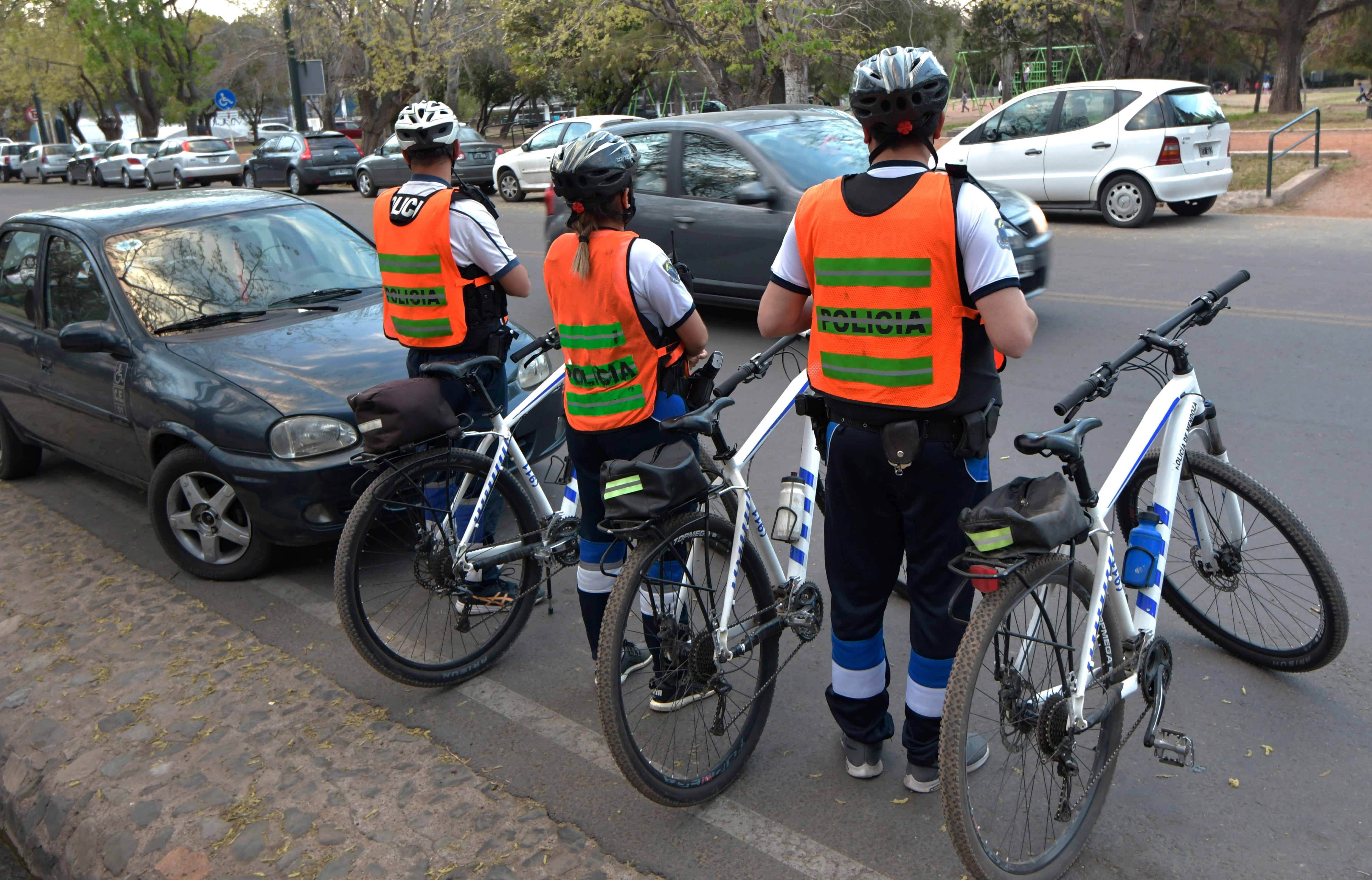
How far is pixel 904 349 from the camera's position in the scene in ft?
9.18

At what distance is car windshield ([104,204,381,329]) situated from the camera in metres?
5.62

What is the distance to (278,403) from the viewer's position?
4.87 metres

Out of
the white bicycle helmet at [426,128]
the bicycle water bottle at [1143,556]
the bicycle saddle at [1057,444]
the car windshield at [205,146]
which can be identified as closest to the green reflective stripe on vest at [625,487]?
the bicycle saddle at [1057,444]

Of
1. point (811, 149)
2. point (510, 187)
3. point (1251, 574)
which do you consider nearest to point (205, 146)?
point (510, 187)

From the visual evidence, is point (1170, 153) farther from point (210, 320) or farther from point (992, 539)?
point (992, 539)

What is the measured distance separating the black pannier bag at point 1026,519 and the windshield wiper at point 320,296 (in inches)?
165

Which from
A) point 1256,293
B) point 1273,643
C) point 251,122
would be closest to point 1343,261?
point 1256,293

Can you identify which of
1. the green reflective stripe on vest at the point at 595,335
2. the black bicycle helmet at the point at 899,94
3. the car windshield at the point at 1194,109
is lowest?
the green reflective stripe on vest at the point at 595,335

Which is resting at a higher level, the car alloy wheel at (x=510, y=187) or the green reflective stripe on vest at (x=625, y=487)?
the car alloy wheel at (x=510, y=187)

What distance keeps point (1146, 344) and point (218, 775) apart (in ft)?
10.2

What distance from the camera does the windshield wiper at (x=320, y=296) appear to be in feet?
19.1

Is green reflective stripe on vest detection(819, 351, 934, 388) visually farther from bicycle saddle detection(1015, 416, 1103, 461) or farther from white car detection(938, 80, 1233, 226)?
white car detection(938, 80, 1233, 226)

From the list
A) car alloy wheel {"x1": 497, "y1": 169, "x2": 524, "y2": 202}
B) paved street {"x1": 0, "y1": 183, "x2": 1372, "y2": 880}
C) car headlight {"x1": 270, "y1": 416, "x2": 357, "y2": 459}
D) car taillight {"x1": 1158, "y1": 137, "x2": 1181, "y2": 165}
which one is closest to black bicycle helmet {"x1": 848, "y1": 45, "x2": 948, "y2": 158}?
paved street {"x1": 0, "y1": 183, "x2": 1372, "y2": 880}

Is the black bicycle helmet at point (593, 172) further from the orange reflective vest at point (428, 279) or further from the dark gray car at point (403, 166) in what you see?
the dark gray car at point (403, 166)
